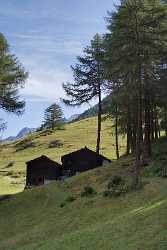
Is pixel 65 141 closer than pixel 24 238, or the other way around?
pixel 24 238

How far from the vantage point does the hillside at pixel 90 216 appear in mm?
19703

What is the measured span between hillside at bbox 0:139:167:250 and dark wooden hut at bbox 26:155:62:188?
50.9 ft

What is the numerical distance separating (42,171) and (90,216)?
31.8 meters

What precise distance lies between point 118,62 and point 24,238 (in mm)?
14235

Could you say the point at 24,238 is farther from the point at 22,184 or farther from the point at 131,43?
the point at 22,184

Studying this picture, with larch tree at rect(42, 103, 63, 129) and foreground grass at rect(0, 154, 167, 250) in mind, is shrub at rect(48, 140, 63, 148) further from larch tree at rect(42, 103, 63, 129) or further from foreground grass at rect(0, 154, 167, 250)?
foreground grass at rect(0, 154, 167, 250)

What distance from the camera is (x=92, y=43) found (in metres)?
55.1

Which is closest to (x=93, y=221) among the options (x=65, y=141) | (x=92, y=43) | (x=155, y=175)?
(x=155, y=175)

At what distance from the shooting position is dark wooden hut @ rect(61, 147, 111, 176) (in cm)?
5753

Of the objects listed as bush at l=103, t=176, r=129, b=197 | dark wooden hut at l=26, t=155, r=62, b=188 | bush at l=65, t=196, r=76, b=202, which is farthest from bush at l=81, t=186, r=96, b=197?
dark wooden hut at l=26, t=155, r=62, b=188

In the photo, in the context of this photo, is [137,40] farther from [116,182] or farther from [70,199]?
[70,199]

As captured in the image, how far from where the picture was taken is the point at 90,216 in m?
27.2

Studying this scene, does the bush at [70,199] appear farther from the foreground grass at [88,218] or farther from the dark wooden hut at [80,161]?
the dark wooden hut at [80,161]

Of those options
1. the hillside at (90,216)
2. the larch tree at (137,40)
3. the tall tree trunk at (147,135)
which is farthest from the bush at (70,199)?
the tall tree trunk at (147,135)
